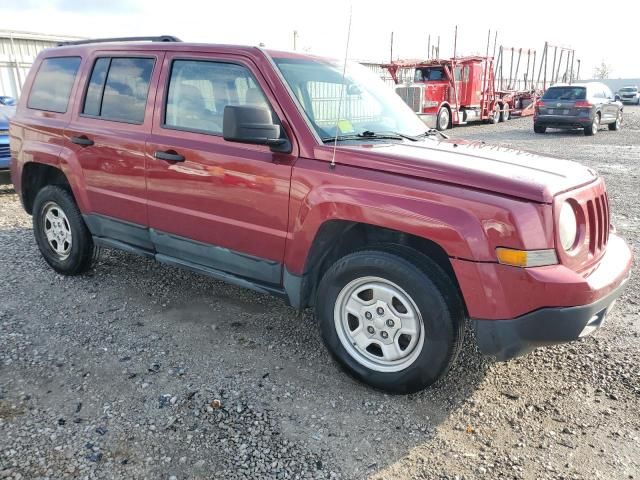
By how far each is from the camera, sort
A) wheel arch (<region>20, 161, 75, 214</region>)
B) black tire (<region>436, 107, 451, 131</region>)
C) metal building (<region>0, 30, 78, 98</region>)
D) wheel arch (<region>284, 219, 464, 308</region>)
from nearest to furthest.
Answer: wheel arch (<region>284, 219, 464, 308</region>)
wheel arch (<region>20, 161, 75, 214</region>)
metal building (<region>0, 30, 78, 98</region>)
black tire (<region>436, 107, 451, 131</region>)

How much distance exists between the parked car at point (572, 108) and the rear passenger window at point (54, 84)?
1693 centimetres

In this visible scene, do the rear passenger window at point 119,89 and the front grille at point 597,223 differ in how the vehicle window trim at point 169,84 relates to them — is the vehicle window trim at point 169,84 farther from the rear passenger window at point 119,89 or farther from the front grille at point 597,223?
the front grille at point 597,223

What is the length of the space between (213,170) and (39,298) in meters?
2.09

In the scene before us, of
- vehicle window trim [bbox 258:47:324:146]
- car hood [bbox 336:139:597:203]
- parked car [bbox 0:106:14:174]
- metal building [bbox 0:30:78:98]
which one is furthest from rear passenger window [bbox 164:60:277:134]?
metal building [bbox 0:30:78:98]

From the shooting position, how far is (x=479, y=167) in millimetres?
2807

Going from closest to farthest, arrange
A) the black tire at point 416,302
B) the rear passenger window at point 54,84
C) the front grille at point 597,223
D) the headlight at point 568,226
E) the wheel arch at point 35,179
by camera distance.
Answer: the headlight at point 568,226 → the black tire at point 416,302 → the front grille at point 597,223 → the rear passenger window at point 54,84 → the wheel arch at point 35,179

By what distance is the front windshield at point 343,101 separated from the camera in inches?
131

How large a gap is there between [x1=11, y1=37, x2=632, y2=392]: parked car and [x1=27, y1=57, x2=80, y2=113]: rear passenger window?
0.05 metres

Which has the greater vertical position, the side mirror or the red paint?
the side mirror

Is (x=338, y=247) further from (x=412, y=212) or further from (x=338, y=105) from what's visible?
(x=338, y=105)

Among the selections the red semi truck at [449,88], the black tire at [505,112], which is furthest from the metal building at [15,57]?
the black tire at [505,112]

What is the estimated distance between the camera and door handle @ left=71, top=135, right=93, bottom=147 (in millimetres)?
4176

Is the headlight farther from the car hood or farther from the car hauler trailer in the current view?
the car hauler trailer

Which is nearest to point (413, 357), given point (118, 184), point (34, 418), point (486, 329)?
point (486, 329)
